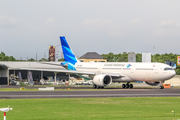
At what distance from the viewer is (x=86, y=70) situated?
65625 mm

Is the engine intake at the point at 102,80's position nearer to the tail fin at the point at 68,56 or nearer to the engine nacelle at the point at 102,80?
the engine nacelle at the point at 102,80

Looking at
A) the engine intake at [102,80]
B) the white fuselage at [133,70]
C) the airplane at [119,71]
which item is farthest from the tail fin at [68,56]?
the engine intake at [102,80]

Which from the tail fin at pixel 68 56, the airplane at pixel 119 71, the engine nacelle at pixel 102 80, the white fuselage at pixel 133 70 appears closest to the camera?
the white fuselage at pixel 133 70

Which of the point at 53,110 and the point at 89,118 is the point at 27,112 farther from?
the point at 89,118

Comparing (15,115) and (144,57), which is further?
(144,57)

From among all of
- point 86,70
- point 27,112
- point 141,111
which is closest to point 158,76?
point 86,70

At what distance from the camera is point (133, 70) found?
193 feet

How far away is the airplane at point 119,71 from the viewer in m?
56.2

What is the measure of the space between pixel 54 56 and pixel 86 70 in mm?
80241

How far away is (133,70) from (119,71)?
3.19m

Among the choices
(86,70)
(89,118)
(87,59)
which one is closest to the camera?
(89,118)

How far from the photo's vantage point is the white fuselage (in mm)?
55812

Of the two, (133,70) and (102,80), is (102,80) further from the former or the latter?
(133,70)

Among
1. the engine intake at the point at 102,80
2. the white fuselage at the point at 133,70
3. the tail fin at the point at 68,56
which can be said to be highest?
the tail fin at the point at 68,56
